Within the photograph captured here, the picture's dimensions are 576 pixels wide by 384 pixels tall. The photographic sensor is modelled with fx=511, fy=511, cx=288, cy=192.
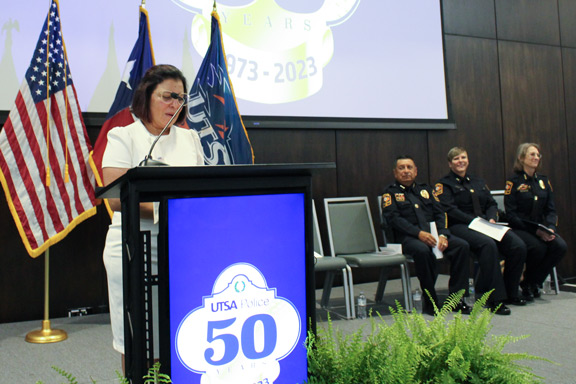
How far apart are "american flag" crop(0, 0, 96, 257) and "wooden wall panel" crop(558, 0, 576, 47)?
560 centimetres

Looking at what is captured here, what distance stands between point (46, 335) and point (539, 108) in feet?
18.2

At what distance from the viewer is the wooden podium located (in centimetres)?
119

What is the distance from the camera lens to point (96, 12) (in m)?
4.03

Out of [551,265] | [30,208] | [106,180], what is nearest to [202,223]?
[106,180]

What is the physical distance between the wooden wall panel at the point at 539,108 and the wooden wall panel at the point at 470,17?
0.29 meters

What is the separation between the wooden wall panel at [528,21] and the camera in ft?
19.0

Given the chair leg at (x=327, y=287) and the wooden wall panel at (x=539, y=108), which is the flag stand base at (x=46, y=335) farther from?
the wooden wall panel at (x=539, y=108)

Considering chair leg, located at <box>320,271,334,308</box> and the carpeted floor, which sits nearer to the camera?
the carpeted floor

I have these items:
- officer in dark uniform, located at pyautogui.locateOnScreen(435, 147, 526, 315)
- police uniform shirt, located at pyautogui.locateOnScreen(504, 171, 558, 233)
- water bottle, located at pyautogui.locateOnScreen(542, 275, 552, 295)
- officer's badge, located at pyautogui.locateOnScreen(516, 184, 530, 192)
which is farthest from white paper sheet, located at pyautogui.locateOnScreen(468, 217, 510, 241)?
water bottle, located at pyautogui.locateOnScreen(542, 275, 552, 295)

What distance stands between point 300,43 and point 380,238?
2057mm

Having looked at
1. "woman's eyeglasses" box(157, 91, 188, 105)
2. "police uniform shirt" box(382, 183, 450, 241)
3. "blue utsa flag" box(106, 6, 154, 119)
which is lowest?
"police uniform shirt" box(382, 183, 450, 241)

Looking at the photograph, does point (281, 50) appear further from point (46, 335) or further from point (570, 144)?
point (570, 144)

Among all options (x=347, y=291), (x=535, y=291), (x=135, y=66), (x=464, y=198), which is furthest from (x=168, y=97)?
(x=535, y=291)

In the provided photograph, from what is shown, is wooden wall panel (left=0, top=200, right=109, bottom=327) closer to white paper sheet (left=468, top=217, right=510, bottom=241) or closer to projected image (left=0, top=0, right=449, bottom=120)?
projected image (left=0, top=0, right=449, bottom=120)
